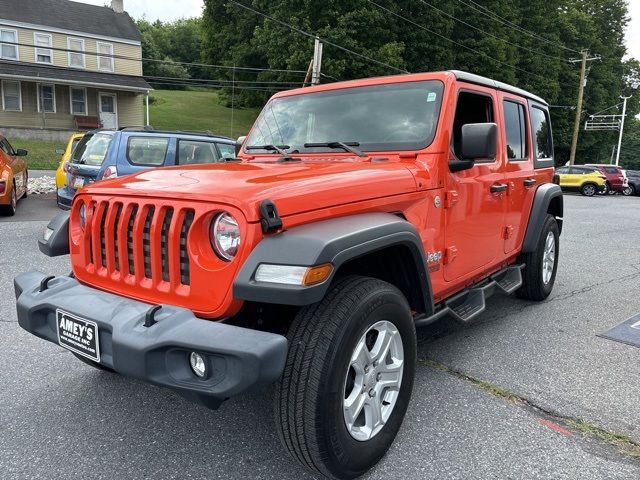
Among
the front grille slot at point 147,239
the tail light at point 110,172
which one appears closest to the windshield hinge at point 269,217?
the front grille slot at point 147,239

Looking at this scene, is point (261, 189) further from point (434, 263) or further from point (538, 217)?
point (538, 217)

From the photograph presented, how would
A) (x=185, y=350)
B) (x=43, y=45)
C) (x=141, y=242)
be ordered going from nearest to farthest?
1. (x=185, y=350)
2. (x=141, y=242)
3. (x=43, y=45)

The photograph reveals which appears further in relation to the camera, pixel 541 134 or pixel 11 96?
pixel 11 96

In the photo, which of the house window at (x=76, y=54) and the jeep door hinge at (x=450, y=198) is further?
the house window at (x=76, y=54)

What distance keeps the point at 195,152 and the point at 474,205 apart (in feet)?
22.5

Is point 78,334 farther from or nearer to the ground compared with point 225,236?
nearer to the ground

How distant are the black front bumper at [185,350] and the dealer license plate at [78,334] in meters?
0.03

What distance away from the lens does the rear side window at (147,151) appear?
337 inches

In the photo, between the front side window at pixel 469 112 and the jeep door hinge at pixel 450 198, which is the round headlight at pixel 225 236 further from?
the front side window at pixel 469 112

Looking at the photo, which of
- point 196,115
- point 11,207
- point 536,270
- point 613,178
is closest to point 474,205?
point 536,270

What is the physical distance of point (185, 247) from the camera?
88.6 inches

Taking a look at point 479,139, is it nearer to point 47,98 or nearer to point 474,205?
point 474,205

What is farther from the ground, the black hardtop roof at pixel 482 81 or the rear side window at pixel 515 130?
the black hardtop roof at pixel 482 81

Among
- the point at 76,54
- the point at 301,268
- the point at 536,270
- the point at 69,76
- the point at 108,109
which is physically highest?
the point at 76,54
